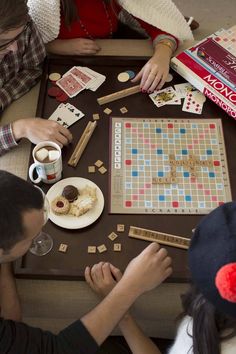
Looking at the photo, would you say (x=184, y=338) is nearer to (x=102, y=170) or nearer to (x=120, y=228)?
(x=120, y=228)

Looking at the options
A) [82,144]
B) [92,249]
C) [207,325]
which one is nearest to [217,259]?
[207,325]

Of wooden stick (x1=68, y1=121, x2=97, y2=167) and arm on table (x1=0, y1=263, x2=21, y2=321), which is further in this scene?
wooden stick (x1=68, y1=121, x2=97, y2=167)

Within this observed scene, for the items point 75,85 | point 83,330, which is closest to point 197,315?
point 83,330

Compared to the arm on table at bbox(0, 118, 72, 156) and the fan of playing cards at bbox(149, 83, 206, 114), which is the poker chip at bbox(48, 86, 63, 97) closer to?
the arm on table at bbox(0, 118, 72, 156)

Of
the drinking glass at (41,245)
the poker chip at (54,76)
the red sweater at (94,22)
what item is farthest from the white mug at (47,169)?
the red sweater at (94,22)

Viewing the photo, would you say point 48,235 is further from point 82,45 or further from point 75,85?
point 82,45

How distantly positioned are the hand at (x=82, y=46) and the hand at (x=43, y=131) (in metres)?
0.35

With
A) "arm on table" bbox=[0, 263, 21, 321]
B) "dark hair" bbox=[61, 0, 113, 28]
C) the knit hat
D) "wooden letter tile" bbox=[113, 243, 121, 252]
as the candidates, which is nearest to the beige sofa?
"arm on table" bbox=[0, 263, 21, 321]

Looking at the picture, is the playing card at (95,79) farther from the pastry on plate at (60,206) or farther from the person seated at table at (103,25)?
the pastry on plate at (60,206)

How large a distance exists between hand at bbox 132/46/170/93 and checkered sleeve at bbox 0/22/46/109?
0.33m

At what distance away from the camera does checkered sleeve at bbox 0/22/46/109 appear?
145 centimetres

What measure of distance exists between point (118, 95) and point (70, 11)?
344 millimetres

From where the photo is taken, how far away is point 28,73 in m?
1.50

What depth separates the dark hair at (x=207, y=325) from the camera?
87 centimetres
